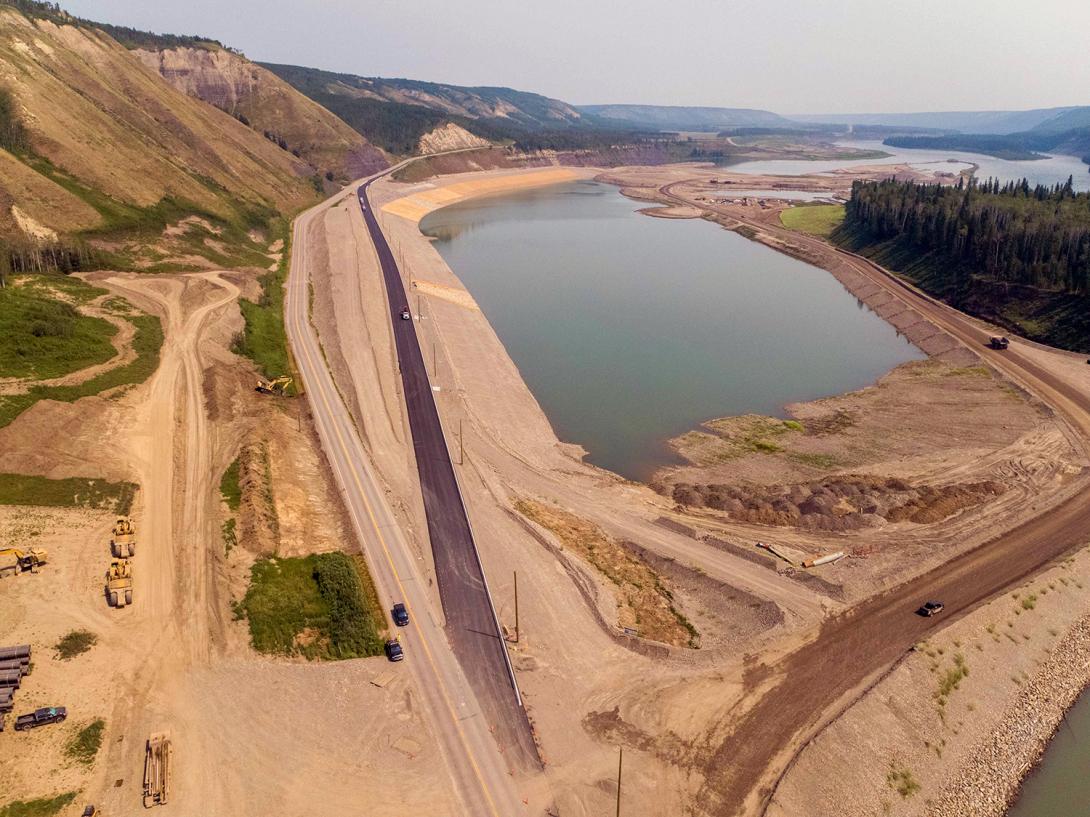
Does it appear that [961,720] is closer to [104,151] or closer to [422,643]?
[422,643]

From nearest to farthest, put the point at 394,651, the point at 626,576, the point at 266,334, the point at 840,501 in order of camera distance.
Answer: the point at 394,651
the point at 626,576
the point at 840,501
the point at 266,334

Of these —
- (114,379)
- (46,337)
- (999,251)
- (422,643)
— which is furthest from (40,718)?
(999,251)

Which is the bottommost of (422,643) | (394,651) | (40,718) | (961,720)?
(961,720)

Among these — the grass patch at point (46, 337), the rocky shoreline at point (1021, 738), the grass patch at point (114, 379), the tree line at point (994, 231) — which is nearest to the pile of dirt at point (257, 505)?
the grass patch at point (114, 379)

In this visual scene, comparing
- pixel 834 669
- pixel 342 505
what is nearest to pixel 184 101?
pixel 342 505

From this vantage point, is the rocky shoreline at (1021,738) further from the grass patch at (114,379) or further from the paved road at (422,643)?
the grass patch at (114,379)

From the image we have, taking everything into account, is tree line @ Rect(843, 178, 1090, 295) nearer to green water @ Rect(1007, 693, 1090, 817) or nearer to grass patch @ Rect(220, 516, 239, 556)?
green water @ Rect(1007, 693, 1090, 817)
